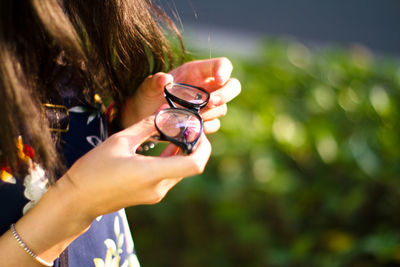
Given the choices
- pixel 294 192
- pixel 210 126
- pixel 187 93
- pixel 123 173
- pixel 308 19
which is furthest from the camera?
pixel 308 19

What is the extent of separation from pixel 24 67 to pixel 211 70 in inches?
24.0

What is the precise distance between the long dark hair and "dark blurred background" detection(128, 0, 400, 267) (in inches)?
30.7

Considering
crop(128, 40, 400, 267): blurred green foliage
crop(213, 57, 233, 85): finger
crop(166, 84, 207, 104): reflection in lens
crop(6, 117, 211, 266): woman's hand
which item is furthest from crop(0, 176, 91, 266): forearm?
crop(128, 40, 400, 267): blurred green foliage

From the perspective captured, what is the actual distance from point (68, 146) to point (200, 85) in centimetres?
50

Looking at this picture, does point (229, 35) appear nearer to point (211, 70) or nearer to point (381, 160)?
point (381, 160)

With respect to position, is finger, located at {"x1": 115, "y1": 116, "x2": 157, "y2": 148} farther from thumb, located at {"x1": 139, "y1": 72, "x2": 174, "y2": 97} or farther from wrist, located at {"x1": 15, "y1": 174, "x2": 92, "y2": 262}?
thumb, located at {"x1": 139, "y1": 72, "x2": 174, "y2": 97}

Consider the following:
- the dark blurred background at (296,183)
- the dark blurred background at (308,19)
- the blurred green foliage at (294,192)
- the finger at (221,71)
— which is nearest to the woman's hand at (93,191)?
the finger at (221,71)

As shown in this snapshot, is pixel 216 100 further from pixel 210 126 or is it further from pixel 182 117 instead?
pixel 182 117

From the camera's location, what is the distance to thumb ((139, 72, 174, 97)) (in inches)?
54.5

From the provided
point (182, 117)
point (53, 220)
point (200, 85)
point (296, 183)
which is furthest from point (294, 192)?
point (53, 220)

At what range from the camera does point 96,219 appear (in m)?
1.16

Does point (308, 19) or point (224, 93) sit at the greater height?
point (224, 93)

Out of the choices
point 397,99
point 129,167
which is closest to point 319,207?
point 397,99

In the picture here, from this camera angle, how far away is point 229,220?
2643 millimetres
